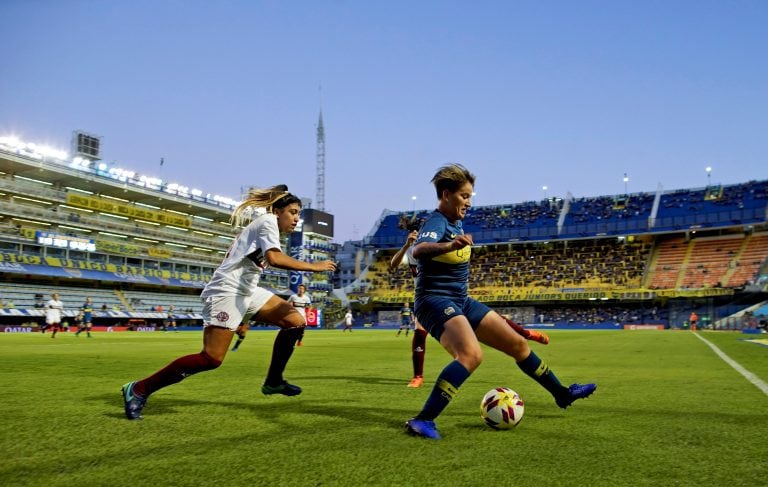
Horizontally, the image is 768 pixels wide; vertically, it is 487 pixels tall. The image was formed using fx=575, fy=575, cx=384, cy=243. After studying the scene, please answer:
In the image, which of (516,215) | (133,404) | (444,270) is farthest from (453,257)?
(516,215)

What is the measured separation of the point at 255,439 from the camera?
4.18m

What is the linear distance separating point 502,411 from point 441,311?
0.93m

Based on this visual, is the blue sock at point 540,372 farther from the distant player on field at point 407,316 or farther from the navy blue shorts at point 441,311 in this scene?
the distant player on field at point 407,316

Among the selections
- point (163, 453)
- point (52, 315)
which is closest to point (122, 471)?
point (163, 453)

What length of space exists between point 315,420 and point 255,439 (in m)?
0.89

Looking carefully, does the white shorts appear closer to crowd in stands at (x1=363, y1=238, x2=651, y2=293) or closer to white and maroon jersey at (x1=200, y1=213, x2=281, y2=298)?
white and maroon jersey at (x1=200, y1=213, x2=281, y2=298)

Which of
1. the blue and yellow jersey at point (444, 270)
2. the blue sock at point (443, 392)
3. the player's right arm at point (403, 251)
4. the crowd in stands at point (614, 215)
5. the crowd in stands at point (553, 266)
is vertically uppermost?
the crowd in stands at point (614, 215)

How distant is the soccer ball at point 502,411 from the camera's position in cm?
461

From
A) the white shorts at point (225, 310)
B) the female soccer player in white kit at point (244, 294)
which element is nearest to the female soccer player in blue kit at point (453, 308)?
the female soccer player in white kit at point (244, 294)

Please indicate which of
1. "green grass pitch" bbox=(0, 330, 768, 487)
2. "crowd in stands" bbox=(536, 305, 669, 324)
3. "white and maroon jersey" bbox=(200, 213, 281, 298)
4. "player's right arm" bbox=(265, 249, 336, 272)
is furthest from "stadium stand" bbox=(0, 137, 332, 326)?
"player's right arm" bbox=(265, 249, 336, 272)

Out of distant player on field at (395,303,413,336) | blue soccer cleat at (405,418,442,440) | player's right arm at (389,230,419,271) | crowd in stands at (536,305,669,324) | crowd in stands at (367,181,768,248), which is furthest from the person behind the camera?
crowd in stands at (367,181,768,248)

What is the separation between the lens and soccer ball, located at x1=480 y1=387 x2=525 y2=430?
15.1ft

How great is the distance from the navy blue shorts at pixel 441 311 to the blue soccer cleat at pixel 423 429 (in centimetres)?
75

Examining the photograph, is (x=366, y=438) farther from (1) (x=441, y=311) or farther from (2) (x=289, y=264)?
(2) (x=289, y=264)
